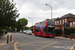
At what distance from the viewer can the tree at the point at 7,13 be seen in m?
Answer: 19.9

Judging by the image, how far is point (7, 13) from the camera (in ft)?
67.5

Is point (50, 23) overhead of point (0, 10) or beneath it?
beneath

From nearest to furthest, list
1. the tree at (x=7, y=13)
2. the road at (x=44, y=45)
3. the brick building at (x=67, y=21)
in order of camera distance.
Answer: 1. the road at (x=44, y=45)
2. the tree at (x=7, y=13)
3. the brick building at (x=67, y=21)

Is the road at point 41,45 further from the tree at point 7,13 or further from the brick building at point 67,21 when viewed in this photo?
the brick building at point 67,21

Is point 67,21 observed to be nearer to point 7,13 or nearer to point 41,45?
point 7,13

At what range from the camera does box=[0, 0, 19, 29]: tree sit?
19.9 meters

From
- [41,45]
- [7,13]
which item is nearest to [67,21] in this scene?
[7,13]

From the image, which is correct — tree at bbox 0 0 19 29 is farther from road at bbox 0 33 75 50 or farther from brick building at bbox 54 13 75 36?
brick building at bbox 54 13 75 36

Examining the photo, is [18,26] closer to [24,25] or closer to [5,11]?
[24,25]

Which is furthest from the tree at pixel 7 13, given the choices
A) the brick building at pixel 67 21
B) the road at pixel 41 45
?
the brick building at pixel 67 21

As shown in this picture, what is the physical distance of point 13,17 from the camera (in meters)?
21.7

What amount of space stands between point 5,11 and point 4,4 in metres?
1.35

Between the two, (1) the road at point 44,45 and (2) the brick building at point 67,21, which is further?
(2) the brick building at point 67,21

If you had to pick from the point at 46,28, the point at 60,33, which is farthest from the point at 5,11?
the point at 60,33
